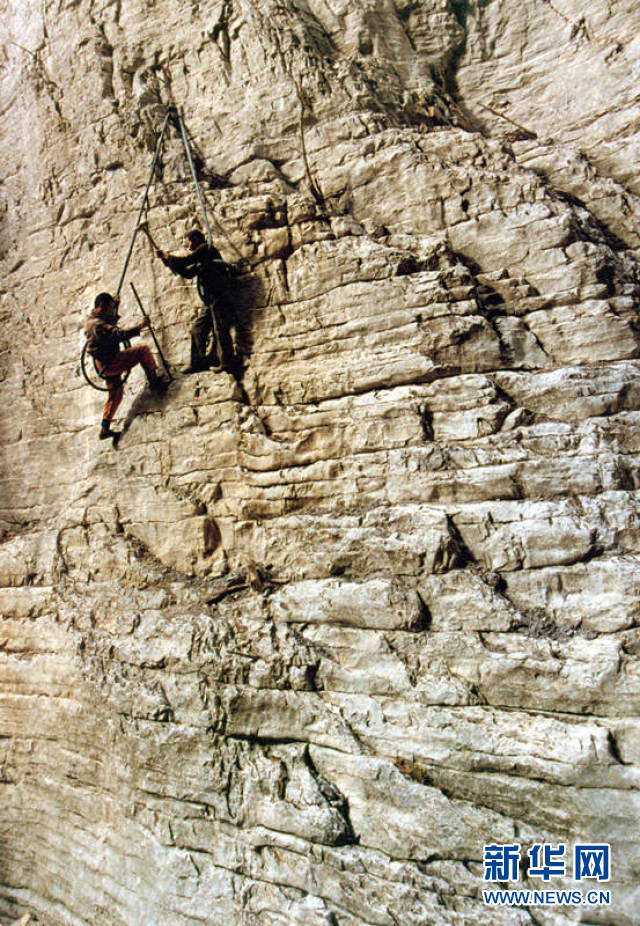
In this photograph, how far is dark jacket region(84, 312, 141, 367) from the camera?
6.79 metres

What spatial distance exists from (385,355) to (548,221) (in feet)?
7.73

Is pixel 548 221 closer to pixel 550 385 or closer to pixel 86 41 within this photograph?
pixel 550 385

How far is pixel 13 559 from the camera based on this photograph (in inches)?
297

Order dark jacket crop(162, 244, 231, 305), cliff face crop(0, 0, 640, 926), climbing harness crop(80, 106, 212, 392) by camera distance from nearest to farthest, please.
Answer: cliff face crop(0, 0, 640, 926) → dark jacket crop(162, 244, 231, 305) → climbing harness crop(80, 106, 212, 392)

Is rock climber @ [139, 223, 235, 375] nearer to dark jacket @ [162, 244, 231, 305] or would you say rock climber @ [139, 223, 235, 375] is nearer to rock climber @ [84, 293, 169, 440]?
dark jacket @ [162, 244, 231, 305]

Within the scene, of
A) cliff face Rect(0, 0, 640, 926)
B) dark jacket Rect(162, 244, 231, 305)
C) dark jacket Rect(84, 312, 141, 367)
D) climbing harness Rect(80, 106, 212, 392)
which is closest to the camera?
cliff face Rect(0, 0, 640, 926)

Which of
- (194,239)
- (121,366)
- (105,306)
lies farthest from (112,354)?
(194,239)

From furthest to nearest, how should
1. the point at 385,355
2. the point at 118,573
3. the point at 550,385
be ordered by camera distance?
1. the point at 118,573
2. the point at 385,355
3. the point at 550,385

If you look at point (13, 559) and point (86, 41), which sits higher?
point (86, 41)

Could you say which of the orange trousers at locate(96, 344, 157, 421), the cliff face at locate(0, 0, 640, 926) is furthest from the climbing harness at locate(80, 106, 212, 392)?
the cliff face at locate(0, 0, 640, 926)

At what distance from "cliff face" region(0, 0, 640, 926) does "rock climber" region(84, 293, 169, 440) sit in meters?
0.31

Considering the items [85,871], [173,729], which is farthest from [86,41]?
[85,871]

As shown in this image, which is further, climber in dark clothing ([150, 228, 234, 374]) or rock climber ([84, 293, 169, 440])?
rock climber ([84, 293, 169, 440])

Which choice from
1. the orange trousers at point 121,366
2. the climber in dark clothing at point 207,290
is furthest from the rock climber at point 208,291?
the orange trousers at point 121,366
